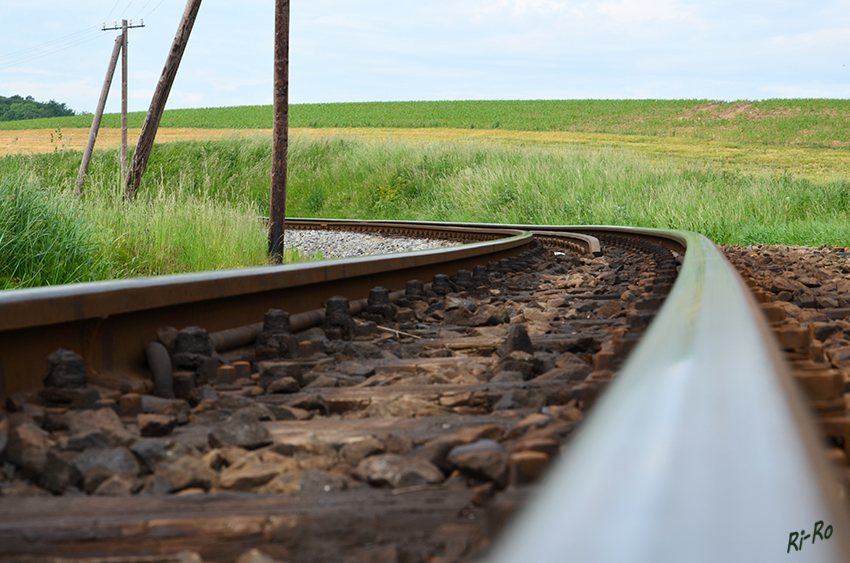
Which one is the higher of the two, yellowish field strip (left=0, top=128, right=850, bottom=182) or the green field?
the green field

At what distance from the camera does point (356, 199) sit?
24078 mm

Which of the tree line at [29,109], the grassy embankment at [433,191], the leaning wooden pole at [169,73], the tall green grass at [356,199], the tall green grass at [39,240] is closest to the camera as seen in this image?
the tall green grass at [39,240]

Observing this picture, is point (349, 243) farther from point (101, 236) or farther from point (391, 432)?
point (391, 432)

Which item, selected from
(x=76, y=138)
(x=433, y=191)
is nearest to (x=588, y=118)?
(x=76, y=138)

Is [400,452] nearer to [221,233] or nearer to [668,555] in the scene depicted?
[668,555]

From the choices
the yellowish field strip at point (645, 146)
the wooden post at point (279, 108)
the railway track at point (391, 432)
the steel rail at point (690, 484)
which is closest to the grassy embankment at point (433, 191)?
the wooden post at point (279, 108)

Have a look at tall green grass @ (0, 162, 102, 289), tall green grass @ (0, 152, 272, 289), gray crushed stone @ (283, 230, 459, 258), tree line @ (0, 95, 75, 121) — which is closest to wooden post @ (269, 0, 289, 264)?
tall green grass @ (0, 152, 272, 289)

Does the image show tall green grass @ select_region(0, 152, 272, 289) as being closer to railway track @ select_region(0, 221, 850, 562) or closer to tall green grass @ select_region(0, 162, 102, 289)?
tall green grass @ select_region(0, 162, 102, 289)

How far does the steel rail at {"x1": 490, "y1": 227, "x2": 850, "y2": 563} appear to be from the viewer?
529 millimetres

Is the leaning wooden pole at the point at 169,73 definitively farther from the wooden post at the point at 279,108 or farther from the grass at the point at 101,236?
the wooden post at the point at 279,108

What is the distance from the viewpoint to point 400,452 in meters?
1.61

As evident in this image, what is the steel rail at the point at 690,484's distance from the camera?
0.53 metres

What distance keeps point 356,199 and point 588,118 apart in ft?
169

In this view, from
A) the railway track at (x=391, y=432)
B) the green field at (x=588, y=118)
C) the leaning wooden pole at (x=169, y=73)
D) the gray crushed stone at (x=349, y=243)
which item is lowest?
the gray crushed stone at (x=349, y=243)
